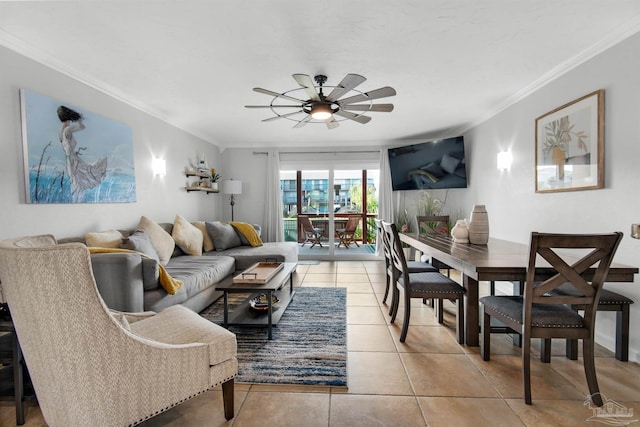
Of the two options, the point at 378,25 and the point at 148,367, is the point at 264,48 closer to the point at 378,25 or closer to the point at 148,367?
the point at 378,25

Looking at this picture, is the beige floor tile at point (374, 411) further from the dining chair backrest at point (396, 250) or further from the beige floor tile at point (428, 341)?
the dining chair backrest at point (396, 250)

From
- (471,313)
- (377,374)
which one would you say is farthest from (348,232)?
(377,374)

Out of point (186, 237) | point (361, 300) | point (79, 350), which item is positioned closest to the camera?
point (79, 350)

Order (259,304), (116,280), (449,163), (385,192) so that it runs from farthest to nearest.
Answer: (385,192) → (449,163) → (259,304) → (116,280)

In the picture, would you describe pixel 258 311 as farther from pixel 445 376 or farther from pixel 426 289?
pixel 445 376

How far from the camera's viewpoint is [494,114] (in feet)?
13.4

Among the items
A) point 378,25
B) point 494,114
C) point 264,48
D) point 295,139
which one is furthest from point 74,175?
point 494,114

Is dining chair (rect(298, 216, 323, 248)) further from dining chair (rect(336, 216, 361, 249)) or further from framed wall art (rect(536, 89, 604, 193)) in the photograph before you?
framed wall art (rect(536, 89, 604, 193))

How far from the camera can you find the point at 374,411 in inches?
65.1

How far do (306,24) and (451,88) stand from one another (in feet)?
6.33

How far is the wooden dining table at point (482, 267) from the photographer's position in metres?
1.79

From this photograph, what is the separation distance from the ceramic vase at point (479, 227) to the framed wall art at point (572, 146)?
757 mm

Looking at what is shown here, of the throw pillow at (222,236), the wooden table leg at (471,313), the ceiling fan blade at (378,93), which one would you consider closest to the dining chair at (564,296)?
the wooden table leg at (471,313)

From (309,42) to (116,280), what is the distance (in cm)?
230
